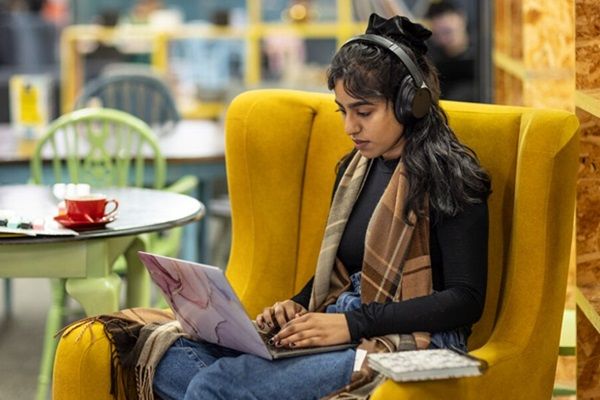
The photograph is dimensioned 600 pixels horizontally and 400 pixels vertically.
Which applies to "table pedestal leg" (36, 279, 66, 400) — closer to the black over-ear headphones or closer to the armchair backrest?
the armchair backrest

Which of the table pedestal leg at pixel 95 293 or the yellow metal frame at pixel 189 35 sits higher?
the yellow metal frame at pixel 189 35

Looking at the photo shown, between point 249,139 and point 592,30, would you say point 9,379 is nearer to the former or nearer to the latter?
point 249,139

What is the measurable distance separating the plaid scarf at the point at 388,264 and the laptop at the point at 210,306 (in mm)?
133

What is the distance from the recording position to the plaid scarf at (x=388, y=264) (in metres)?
2.45

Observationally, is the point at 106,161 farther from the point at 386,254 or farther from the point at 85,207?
the point at 386,254

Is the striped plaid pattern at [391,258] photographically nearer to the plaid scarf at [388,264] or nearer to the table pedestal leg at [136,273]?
the plaid scarf at [388,264]

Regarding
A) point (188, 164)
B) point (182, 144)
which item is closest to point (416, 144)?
point (188, 164)

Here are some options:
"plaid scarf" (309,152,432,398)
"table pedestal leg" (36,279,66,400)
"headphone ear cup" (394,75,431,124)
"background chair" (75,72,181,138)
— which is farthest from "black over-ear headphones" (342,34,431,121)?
"background chair" (75,72,181,138)

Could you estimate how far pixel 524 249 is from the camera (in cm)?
Answer: 254

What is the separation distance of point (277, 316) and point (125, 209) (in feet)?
3.09

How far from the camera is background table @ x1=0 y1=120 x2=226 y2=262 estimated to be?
15.7 feet

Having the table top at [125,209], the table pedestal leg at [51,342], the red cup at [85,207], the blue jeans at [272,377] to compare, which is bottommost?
the table pedestal leg at [51,342]

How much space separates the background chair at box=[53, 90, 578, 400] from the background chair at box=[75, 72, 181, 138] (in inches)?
104

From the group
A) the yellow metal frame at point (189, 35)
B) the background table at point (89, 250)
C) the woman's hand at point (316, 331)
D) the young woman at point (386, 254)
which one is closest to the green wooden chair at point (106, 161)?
the background table at point (89, 250)
